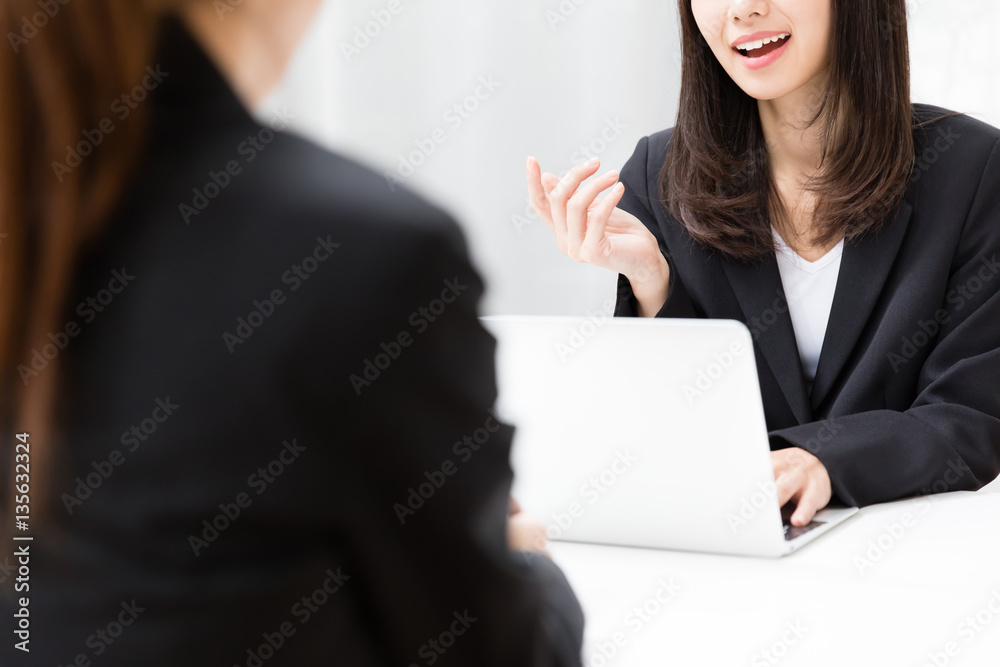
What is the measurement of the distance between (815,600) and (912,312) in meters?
0.72

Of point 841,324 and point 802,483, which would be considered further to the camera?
point 841,324

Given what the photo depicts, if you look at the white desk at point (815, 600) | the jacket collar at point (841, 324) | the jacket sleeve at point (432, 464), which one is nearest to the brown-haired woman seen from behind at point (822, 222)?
the jacket collar at point (841, 324)

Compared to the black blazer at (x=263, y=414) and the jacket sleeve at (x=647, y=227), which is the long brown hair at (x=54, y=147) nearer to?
the black blazer at (x=263, y=414)

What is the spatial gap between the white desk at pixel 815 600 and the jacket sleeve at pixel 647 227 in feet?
1.75

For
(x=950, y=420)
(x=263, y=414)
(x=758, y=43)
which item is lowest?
Result: (x=950, y=420)

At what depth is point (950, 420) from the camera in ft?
3.92

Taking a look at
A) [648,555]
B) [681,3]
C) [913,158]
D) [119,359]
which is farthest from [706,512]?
[681,3]

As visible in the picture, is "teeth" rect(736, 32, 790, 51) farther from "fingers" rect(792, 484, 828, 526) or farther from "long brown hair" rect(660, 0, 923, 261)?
"fingers" rect(792, 484, 828, 526)

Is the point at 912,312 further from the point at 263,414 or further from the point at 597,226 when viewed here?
the point at 263,414

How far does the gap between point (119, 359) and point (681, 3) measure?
1344 millimetres

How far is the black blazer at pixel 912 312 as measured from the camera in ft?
3.97

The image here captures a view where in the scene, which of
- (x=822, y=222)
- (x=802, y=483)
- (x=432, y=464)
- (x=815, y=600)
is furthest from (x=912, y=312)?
(x=432, y=464)

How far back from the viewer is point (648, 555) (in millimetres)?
919

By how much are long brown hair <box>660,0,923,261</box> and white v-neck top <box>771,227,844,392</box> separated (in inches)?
1.6
